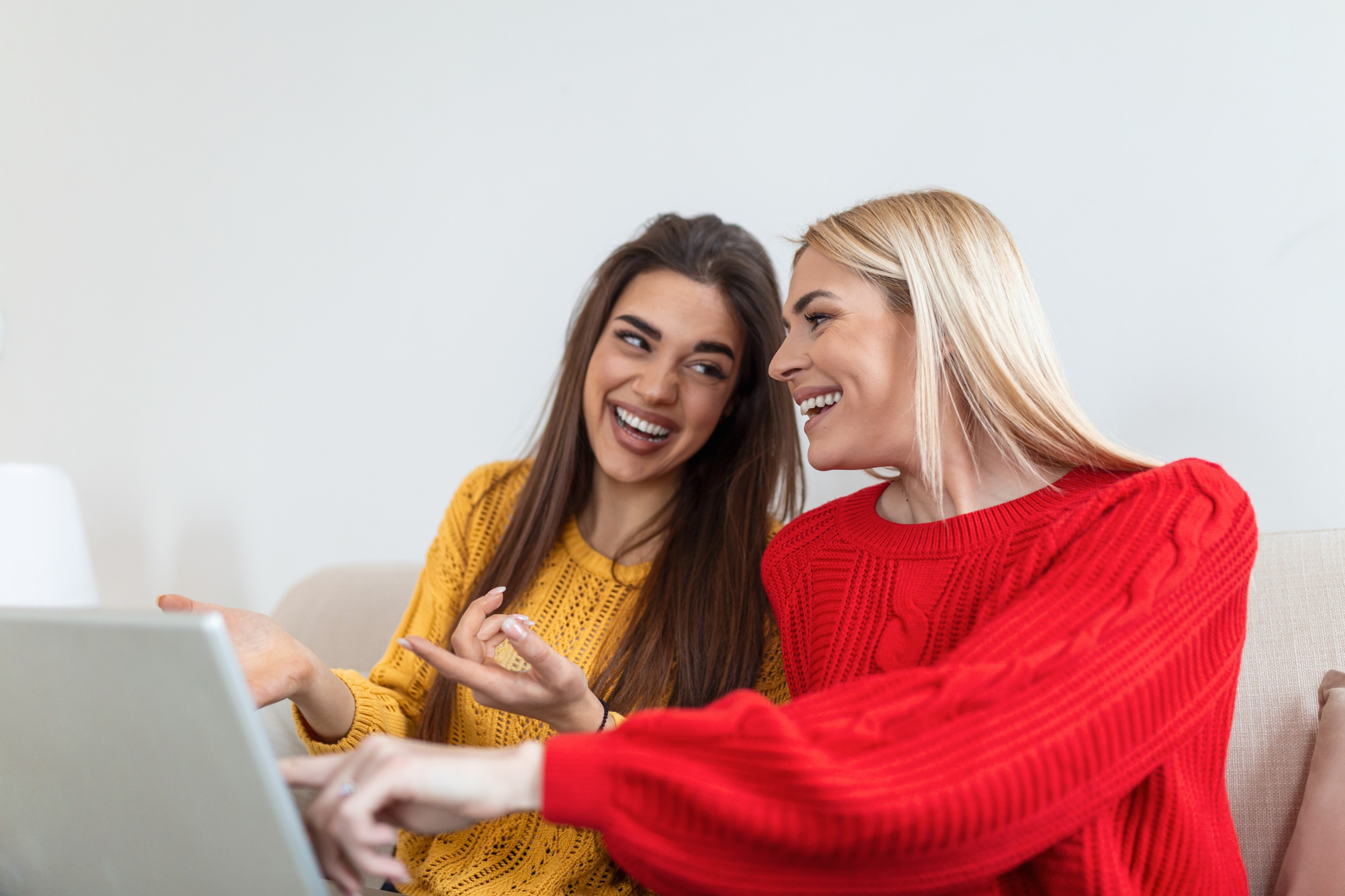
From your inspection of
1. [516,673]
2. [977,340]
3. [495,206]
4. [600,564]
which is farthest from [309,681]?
[495,206]

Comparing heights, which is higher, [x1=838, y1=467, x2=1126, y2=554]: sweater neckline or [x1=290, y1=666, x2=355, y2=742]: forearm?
[x1=838, y1=467, x2=1126, y2=554]: sweater neckline

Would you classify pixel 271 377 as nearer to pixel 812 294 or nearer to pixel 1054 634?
pixel 812 294

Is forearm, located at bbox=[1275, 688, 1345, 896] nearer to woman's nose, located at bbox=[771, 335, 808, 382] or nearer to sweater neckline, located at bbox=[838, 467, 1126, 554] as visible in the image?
sweater neckline, located at bbox=[838, 467, 1126, 554]

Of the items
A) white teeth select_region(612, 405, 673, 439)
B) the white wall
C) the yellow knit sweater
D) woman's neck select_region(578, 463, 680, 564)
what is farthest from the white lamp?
white teeth select_region(612, 405, 673, 439)

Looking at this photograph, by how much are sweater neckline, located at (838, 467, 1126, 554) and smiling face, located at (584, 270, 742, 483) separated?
16.5 inches

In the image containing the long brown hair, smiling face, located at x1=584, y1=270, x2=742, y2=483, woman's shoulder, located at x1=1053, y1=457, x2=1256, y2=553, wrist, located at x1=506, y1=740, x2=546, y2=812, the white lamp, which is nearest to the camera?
wrist, located at x1=506, y1=740, x2=546, y2=812

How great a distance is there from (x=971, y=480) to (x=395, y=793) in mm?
702

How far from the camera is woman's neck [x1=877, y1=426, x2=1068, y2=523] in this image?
1.05 meters

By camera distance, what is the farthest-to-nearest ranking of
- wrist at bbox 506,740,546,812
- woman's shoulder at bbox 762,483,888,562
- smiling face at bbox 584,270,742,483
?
smiling face at bbox 584,270,742,483 < woman's shoulder at bbox 762,483,888,562 < wrist at bbox 506,740,546,812

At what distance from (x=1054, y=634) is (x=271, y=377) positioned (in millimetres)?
1861

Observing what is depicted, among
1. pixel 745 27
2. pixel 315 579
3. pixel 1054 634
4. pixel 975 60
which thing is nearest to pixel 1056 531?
pixel 1054 634

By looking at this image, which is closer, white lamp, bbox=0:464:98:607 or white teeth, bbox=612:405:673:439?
white teeth, bbox=612:405:673:439

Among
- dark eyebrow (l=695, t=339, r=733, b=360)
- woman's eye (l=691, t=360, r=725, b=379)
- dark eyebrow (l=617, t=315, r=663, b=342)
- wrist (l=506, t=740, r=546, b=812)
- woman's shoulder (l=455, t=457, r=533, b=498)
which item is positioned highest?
dark eyebrow (l=617, t=315, r=663, b=342)

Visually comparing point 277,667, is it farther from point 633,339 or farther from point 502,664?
point 633,339
